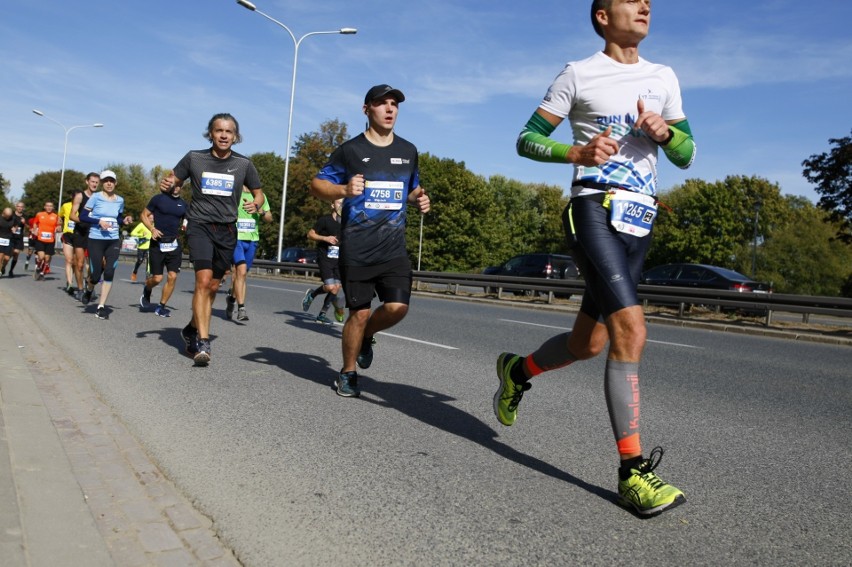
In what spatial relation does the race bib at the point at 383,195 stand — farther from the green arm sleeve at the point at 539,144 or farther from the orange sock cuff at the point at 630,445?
the orange sock cuff at the point at 630,445

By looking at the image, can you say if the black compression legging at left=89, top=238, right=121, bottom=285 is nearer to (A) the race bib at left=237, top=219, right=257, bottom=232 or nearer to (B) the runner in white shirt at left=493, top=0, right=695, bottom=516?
(A) the race bib at left=237, top=219, right=257, bottom=232

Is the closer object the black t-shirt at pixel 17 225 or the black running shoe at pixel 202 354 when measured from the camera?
the black running shoe at pixel 202 354

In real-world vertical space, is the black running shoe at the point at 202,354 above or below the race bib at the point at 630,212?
below

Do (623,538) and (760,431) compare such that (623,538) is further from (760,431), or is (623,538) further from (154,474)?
(760,431)

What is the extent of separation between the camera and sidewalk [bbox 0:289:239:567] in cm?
274

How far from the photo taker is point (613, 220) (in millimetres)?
3531

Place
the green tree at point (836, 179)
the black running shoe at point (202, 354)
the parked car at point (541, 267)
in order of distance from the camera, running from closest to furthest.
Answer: the black running shoe at point (202, 354) → the parked car at point (541, 267) → the green tree at point (836, 179)

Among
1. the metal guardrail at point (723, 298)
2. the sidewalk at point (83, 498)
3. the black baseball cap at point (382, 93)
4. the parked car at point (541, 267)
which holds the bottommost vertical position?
the sidewalk at point (83, 498)

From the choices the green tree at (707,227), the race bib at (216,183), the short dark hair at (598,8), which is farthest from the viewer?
the green tree at (707,227)

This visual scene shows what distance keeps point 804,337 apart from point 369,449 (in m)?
12.9

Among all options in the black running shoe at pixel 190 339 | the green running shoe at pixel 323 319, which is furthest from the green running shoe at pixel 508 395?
the green running shoe at pixel 323 319

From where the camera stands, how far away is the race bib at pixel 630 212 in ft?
11.6

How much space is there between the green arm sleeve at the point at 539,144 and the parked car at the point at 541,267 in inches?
870

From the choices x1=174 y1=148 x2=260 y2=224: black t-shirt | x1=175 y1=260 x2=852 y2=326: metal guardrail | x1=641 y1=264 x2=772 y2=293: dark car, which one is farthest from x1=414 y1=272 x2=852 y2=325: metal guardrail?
x1=174 y1=148 x2=260 y2=224: black t-shirt
